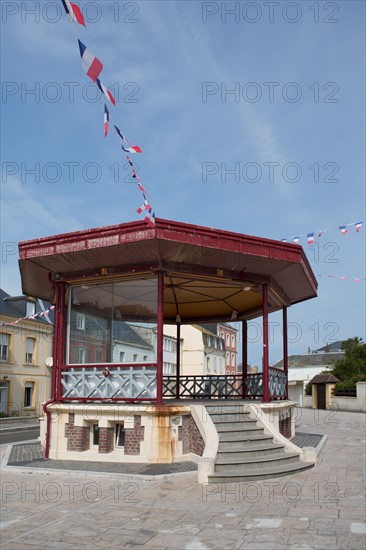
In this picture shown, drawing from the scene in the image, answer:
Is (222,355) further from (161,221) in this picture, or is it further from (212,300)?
(161,221)

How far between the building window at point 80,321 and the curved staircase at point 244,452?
3.78 m

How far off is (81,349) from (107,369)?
138cm

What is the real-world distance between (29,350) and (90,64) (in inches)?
1312

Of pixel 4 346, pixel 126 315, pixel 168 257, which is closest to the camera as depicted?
pixel 168 257

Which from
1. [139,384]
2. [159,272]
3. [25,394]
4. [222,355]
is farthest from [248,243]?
[222,355]

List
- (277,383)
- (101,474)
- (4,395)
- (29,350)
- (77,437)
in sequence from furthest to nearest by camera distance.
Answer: (29,350) → (4,395) → (277,383) → (77,437) → (101,474)

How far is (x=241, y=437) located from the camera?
11.3 m

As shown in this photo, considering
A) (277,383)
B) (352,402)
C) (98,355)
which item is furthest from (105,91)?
(352,402)

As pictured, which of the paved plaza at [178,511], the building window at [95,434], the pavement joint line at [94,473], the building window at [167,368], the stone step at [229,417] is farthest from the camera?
the building window at [167,368]

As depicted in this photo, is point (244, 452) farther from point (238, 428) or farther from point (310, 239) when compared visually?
point (310, 239)

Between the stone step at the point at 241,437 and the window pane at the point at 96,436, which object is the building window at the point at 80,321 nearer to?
the window pane at the point at 96,436

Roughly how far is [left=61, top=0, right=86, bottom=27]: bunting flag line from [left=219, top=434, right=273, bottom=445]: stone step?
824cm

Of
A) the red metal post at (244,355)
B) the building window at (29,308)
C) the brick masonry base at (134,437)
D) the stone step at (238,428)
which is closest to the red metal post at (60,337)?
the brick masonry base at (134,437)

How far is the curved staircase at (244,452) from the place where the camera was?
9.81 m
